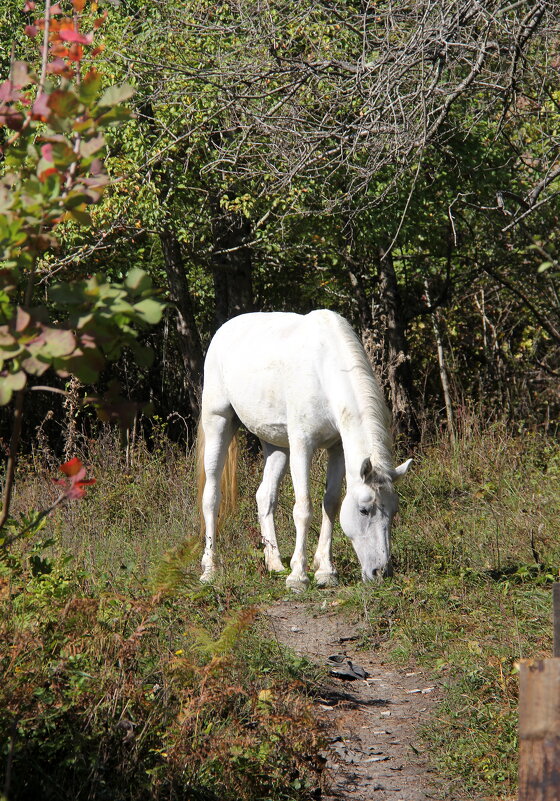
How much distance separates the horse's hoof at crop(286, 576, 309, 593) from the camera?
271 inches

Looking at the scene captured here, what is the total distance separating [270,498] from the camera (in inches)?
309


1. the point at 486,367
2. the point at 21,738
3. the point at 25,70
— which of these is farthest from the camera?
the point at 486,367

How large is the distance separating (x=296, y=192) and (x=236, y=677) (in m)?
6.45

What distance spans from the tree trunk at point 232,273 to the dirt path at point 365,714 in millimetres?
6506

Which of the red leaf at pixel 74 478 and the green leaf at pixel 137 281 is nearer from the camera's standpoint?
the green leaf at pixel 137 281

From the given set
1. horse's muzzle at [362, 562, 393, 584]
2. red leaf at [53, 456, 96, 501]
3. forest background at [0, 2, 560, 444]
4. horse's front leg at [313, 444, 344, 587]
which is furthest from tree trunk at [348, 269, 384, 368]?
red leaf at [53, 456, 96, 501]

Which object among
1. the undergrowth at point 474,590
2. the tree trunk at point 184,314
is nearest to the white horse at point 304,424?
the undergrowth at point 474,590

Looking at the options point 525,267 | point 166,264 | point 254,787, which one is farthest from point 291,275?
point 254,787

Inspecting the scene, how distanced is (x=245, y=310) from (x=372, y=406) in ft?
18.6

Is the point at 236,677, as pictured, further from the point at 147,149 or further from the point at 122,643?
the point at 147,149

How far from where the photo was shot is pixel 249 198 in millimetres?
9820

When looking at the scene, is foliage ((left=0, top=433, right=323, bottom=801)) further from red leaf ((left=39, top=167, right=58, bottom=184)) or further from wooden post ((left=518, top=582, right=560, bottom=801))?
red leaf ((left=39, top=167, right=58, bottom=184))

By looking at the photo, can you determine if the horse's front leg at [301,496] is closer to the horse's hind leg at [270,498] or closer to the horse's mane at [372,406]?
the horse's hind leg at [270,498]

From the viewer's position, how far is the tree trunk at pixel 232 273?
1188 cm
